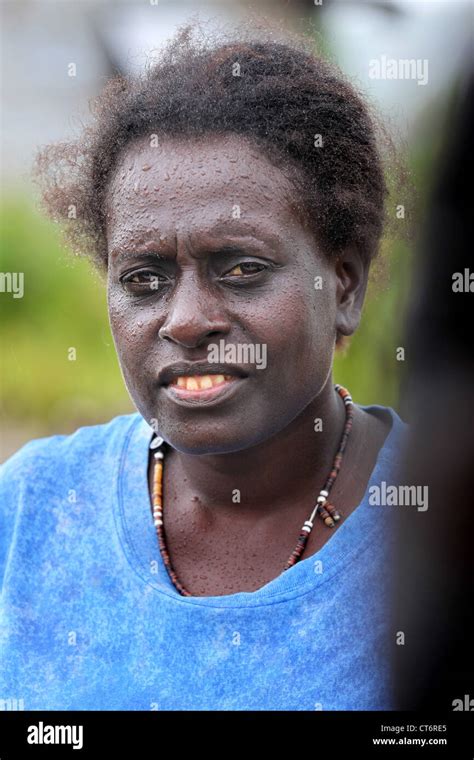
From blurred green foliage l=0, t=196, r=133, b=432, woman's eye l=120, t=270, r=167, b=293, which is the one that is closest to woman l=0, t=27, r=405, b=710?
woman's eye l=120, t=270, r=167, b=293

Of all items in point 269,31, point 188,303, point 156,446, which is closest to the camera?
point 188,303

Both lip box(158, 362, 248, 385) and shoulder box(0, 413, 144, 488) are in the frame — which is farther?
shoulder box(0, 413, 144, 488)

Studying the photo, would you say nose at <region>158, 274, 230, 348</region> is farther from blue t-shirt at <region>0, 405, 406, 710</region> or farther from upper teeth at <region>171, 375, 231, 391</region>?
blue t-shirt at <region>0, 405, 406, 710</region>


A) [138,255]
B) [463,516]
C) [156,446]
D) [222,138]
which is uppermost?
[222,138]

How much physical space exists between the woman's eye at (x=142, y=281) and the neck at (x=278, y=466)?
1.16 feet

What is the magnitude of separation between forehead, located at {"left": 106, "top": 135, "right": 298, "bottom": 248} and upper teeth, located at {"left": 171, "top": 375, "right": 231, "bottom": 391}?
0.81ft

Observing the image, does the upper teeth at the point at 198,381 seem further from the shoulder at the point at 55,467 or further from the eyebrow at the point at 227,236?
the shoulder at the point at 55,467

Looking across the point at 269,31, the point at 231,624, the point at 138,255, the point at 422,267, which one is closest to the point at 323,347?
the point at 422,267

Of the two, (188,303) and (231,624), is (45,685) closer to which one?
(231,624)

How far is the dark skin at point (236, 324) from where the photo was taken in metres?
1.50

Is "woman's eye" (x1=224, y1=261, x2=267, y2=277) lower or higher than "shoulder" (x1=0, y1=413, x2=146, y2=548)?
higher

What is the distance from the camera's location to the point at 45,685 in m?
1.69

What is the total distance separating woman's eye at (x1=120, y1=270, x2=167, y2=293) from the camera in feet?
5.18

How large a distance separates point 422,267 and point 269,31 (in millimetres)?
550
